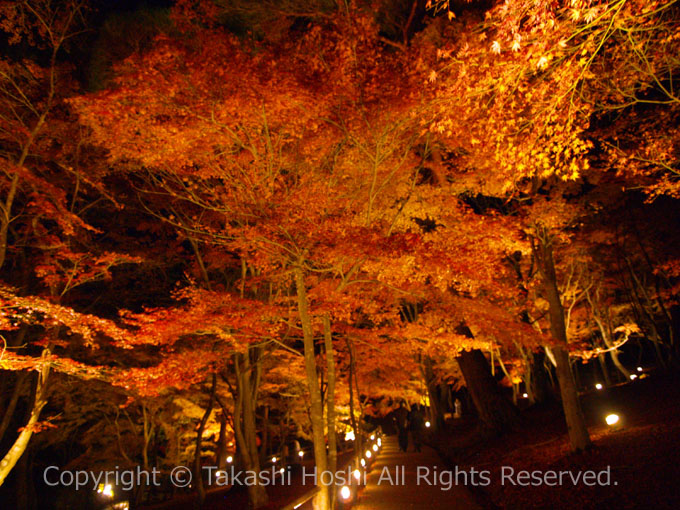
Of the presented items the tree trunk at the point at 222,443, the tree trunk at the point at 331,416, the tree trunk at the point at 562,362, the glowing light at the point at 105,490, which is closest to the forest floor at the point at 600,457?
the tree trunk at the point at 562,362

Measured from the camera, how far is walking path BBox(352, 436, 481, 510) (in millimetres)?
9012

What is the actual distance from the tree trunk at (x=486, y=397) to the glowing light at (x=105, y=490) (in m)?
18.9

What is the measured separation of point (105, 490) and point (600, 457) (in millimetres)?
22665

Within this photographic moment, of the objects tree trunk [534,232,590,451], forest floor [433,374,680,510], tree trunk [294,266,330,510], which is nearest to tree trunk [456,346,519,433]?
forest floor [433,374,680,510]

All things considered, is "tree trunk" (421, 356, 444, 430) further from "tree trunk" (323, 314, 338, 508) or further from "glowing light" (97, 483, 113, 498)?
"glowing light" (97, 483, 113, 498)

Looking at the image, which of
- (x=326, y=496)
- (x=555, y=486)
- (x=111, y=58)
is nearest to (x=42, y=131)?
(x=111, y=58)

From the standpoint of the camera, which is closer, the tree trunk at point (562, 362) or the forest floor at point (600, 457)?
the forest floor at point (600, 457)

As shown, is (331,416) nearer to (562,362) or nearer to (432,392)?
(562,362)

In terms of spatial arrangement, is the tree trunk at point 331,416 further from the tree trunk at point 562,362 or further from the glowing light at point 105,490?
the glowing light at point 105,490

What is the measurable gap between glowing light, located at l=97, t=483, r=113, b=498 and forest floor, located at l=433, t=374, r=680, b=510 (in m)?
17.2

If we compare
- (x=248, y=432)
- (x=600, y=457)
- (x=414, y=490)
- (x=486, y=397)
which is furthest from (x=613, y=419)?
(x=248, y=432)

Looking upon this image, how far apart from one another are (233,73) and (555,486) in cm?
1043

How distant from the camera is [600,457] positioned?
28.3 feet

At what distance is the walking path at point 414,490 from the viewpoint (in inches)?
355
